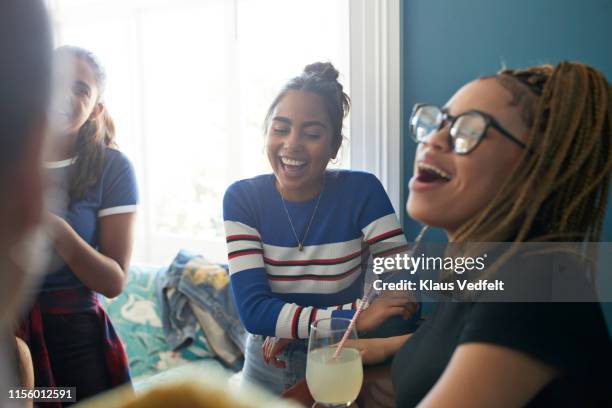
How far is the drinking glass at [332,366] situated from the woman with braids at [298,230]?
28cm

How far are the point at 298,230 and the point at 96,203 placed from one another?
20.6 inches

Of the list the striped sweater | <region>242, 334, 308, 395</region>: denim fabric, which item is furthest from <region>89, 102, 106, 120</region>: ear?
<region>242, 334, 308, 395</region>: denim fabric

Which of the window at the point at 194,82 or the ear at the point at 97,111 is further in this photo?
the window at the point at 194,82

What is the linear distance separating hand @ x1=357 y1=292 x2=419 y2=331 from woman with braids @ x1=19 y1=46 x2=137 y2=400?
2.07 ft

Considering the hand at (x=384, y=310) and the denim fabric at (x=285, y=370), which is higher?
the hand at (x=384, y=310)

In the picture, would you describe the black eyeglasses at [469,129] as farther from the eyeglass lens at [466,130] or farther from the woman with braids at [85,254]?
the woman with braids at [85,254]

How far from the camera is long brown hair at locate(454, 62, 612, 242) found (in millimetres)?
687

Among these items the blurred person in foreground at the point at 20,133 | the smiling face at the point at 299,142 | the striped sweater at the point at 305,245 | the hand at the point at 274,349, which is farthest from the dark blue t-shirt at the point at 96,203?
the blurred person in foreground at the point at 20,133

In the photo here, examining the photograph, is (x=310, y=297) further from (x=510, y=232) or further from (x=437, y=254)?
(x=510, y=232)

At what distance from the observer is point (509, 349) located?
0.56 m

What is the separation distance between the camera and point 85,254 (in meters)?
1.15

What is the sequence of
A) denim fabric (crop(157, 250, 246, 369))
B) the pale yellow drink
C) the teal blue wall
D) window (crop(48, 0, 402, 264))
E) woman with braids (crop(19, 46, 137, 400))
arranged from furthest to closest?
window (crop(48, 0, 402, 264)), denim fabric (crop(157, 250, 246, 369)), the teal blue wall, woman with braids (crop(19, 46, 137, 400)), the pale yellow drink

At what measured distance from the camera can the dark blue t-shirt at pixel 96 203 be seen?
1.20 meters

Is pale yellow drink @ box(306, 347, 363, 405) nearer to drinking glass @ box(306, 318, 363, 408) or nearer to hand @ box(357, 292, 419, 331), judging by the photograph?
drinking glass @ box(306, 318, 363, 408)
